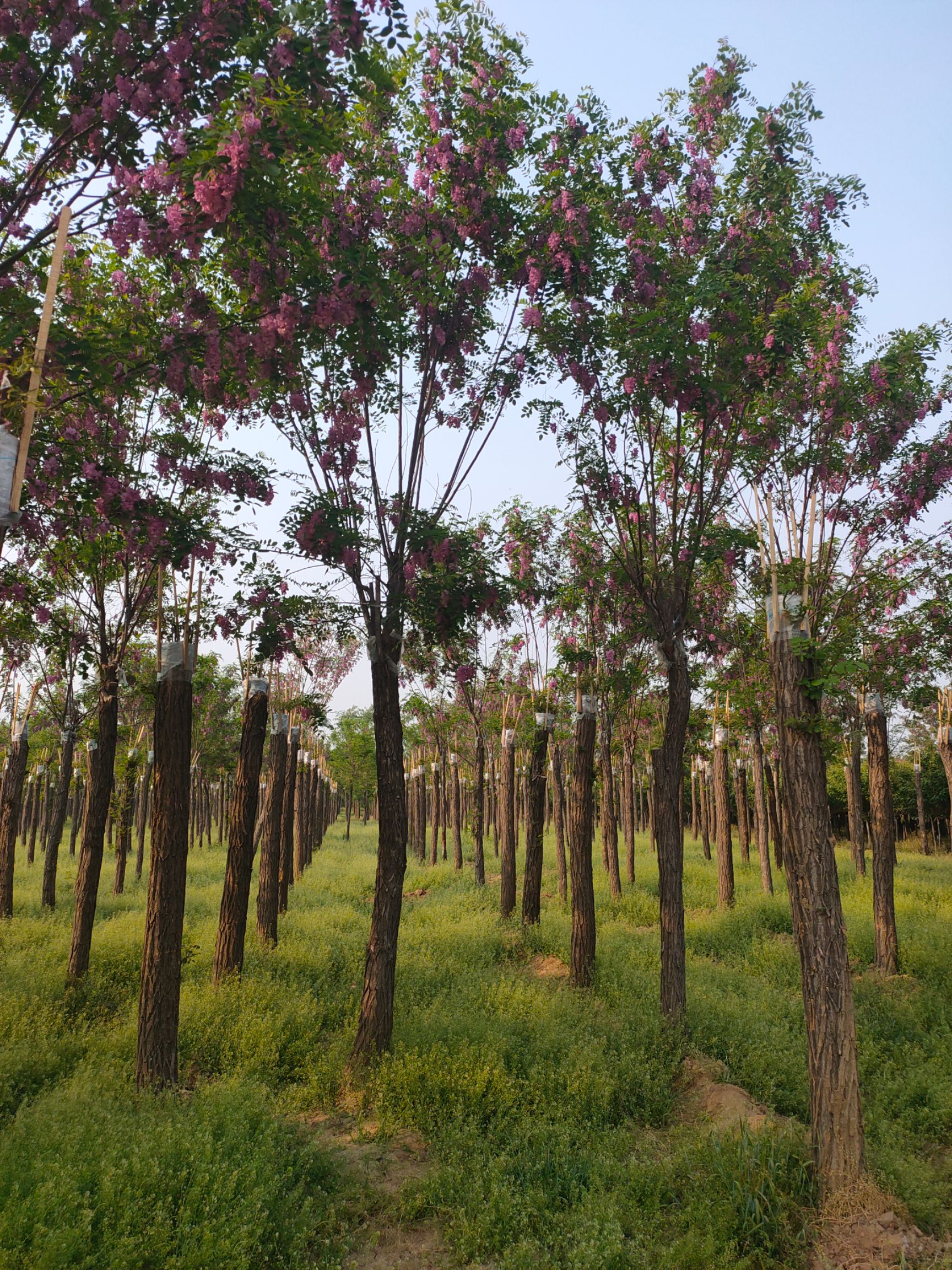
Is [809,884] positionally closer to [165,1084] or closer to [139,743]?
[165,1084]

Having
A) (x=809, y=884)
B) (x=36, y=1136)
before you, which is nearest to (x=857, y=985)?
(x=809, y=884)

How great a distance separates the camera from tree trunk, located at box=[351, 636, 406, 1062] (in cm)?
802

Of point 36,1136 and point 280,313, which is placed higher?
point 280,313

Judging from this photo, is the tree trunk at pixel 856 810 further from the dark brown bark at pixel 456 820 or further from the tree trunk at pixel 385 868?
the tree trunk at pixel 385 868

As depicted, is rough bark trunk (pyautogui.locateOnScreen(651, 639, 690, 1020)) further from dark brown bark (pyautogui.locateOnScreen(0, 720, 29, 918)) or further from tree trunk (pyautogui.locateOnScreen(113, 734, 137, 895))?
tree trunk (pyautogui.locateOnScreen(113, 734, 137, 895))

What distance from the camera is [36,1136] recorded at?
5.58 meters

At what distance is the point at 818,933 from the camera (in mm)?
6148

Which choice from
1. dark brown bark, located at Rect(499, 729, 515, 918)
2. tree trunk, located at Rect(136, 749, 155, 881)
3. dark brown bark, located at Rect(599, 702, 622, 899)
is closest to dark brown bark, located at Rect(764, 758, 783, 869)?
dark brown bark, located at Rect(599, 702, 622, 899)

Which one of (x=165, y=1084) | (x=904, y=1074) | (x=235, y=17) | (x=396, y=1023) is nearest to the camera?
(x=235, y=17)

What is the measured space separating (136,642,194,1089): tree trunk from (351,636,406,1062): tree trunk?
197cm

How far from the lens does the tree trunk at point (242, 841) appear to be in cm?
1050

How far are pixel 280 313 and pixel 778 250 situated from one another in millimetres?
5804

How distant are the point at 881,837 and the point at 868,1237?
27.3ft

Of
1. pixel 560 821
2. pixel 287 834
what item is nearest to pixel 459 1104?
pixel 287 834
